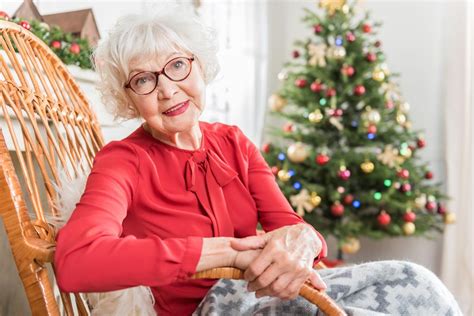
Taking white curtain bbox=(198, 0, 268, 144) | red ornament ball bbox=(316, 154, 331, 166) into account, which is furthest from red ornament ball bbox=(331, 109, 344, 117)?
white curtain bbox=(198, 0, 268, 144)

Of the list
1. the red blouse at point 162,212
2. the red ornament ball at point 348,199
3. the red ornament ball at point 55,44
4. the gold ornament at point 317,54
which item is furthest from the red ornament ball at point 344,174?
the red ornament ball at point 55,44

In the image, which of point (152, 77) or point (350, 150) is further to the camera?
point (350, 150)

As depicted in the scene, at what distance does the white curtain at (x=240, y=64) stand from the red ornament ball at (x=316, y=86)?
0.66 meters

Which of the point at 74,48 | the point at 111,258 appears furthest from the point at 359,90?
the point at 111,258

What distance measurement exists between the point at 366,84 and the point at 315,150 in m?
0.46

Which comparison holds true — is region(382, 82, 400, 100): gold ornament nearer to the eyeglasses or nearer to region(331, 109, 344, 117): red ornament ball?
region(331, 109, 344, 117): red ornament ball

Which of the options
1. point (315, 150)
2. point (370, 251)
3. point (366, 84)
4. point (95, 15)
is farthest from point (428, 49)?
point (95, 15)

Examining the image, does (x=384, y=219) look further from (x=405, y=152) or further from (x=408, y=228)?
(x=405, y=152)

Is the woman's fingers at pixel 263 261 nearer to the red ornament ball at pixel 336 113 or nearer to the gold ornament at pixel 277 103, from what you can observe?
the red ornament ball at pixel 336 113

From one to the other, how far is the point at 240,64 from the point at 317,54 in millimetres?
890

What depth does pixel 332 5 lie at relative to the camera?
3107 millimetres

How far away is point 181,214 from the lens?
1266mm

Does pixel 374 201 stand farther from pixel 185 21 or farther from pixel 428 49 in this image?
pixel 185 21

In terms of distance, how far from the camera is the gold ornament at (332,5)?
309 cm
